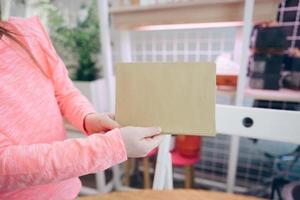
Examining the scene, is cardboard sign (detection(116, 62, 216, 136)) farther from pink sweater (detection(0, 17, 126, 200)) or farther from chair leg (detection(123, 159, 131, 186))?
chair leg (detection(123, 159, 131, 186))

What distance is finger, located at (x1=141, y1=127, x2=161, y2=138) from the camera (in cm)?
45

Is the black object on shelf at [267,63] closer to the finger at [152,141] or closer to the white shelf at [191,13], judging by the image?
the white shelf at [191,13]

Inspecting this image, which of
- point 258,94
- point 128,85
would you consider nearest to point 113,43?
point 258,94

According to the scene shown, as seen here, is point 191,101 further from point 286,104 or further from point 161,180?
point 286,104

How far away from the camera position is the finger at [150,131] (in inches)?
17.9

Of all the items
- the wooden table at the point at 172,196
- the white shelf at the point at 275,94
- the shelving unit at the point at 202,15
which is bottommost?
the wooden table at the point at 172,196

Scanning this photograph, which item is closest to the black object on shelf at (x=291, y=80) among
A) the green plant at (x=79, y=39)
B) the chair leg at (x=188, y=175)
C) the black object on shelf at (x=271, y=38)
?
the black object on shelf at (x=271, y=38)

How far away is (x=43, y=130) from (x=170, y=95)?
34cm

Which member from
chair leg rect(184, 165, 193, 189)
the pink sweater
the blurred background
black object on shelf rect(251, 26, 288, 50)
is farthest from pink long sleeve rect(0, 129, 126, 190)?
chair leg rect(184, 165, 193, 189)

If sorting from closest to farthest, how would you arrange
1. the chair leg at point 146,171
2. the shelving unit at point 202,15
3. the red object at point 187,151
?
the shelving unit at point 202,15 → the red object at point 187,151 → the chair leg at point 146,171

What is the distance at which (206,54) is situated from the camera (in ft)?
4.81

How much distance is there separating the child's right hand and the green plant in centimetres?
112

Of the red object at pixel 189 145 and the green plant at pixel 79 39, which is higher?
the green plant at pixel 79 39

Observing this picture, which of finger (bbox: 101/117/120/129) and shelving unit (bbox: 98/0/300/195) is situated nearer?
finger (bbox: 101/117/120/129)
